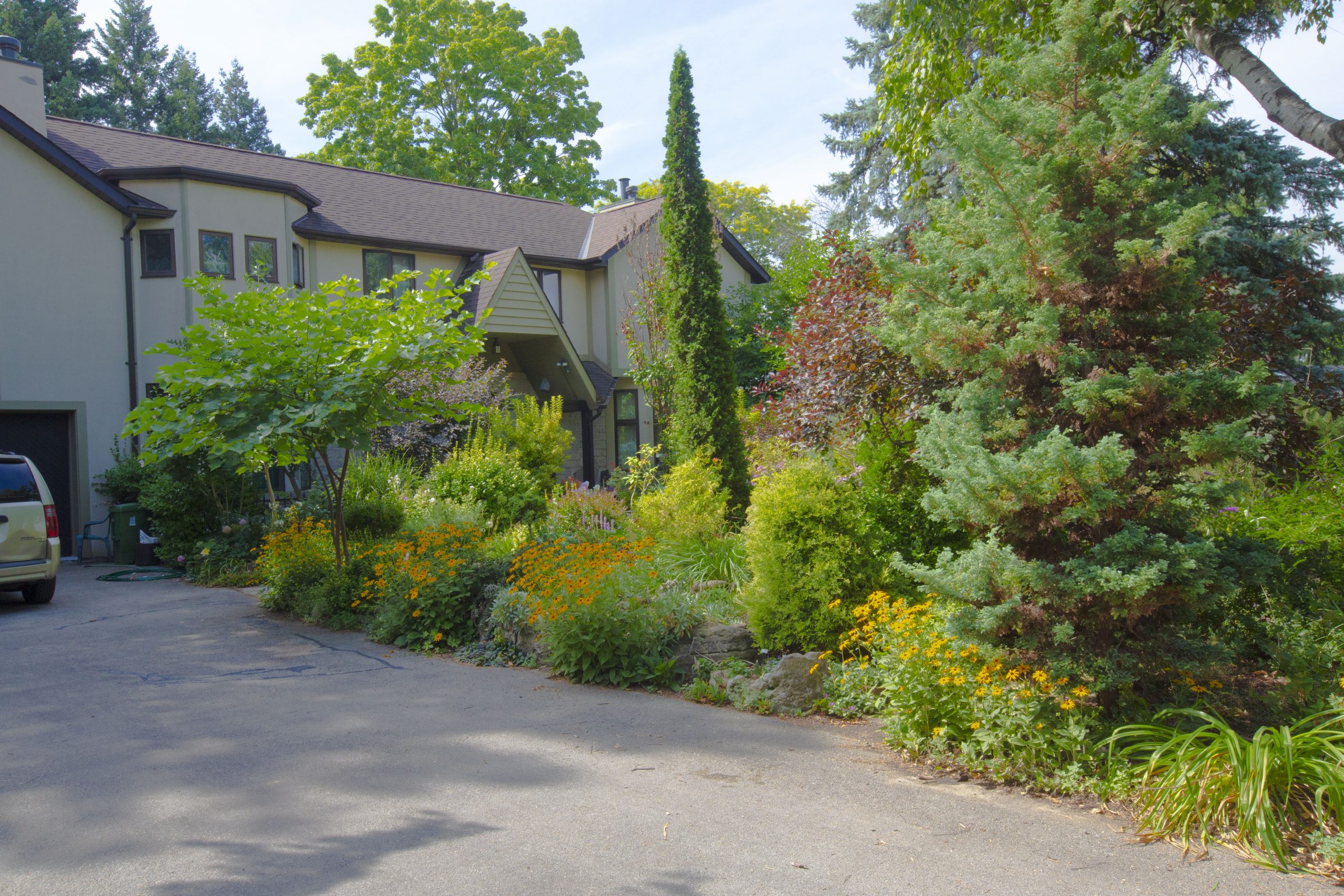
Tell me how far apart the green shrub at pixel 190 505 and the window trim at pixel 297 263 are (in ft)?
18.2

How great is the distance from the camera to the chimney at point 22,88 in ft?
53.9

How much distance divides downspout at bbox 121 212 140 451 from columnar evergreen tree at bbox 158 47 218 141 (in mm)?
29138

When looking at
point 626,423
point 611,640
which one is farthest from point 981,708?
point 626,423

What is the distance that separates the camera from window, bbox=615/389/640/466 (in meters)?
23.2

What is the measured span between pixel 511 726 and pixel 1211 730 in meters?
4.04

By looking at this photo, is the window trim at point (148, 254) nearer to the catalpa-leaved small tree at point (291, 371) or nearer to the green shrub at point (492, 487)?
the green shrub at point (492, 487)

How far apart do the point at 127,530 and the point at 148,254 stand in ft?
17.7

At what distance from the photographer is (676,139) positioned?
1287 cm

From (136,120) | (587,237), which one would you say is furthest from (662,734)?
(136,120)

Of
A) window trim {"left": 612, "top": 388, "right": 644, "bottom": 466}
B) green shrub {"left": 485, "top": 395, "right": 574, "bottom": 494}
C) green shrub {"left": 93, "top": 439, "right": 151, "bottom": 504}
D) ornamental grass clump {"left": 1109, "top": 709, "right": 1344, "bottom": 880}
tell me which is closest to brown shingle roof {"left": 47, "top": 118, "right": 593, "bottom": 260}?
window trim {"left": 612, "top": 388, "right": 644, "bottom": 466}

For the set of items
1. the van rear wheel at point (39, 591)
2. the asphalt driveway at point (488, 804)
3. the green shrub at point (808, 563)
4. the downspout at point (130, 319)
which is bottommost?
the asphalt driveway at point (488, 804)

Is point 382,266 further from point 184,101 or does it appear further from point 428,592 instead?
point 184,101

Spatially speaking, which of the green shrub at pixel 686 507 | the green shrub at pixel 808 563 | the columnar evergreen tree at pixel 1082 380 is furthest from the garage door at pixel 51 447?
the columnar evergreen tree at pixel 1082 380

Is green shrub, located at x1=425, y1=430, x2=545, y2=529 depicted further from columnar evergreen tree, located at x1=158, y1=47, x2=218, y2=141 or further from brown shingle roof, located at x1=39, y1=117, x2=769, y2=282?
columnar evergreen tree, located at x1=158, y1=47, x2=218, y2=141
